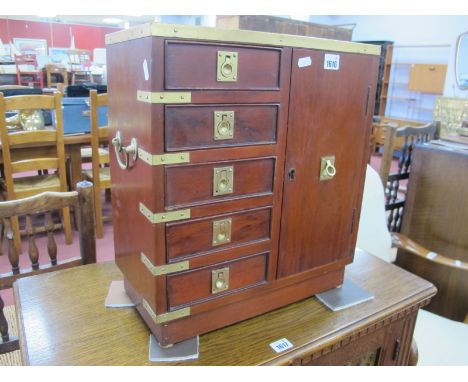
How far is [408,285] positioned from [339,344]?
0.30 metres

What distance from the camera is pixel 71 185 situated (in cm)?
276

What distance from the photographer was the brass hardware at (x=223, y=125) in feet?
2.09

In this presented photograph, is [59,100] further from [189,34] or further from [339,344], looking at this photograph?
[339,344]

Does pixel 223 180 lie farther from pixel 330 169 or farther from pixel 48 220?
pixel 48 220

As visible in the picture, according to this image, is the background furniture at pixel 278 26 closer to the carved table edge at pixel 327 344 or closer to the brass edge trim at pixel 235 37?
the brass edge trim at pixel 235 37

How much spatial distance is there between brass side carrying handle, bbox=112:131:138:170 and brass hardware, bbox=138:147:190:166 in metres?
0.04

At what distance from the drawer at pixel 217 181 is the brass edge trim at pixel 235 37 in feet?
0.66

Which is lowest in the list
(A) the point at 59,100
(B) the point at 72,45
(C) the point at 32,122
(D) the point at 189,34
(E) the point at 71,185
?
(E) the point at 71,185

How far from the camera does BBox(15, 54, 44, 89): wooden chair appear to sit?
3.62m

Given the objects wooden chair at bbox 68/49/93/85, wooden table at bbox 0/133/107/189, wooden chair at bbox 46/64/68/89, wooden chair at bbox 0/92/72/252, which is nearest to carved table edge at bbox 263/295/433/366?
wooden chair at bbox 0/92/72/252

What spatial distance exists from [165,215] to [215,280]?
0.17 m

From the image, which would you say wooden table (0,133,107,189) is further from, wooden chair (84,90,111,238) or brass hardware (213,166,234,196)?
brass hardware (213,166,234,196)

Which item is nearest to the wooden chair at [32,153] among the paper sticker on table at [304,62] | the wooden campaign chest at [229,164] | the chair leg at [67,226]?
the chair leg at [67,226]

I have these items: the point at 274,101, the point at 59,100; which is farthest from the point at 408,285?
the point at 59,100
